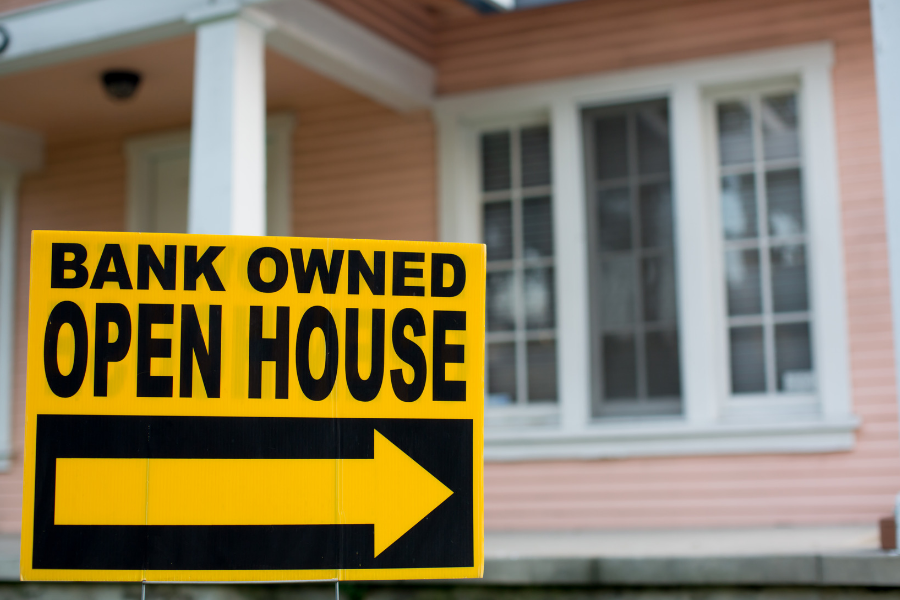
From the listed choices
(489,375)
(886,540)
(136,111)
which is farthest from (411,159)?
(886,540)

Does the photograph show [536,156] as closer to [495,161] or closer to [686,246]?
[495,161]

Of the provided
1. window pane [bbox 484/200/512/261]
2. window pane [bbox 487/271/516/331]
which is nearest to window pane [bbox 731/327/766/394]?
window pane [bbox 487/271/516/331]

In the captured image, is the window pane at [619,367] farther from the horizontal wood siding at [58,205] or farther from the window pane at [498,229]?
the horizontal wood siding at [58,205]

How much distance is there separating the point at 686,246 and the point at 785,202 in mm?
641

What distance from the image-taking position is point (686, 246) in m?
6.21

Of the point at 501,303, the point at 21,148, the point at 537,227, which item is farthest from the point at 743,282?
the point at 21,148

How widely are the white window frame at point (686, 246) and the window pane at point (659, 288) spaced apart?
15cm

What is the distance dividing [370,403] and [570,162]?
432 centimetres

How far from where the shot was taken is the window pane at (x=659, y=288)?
6.37 metres

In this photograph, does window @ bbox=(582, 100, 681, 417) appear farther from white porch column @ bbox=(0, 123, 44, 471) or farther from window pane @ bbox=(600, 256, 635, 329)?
white porch column @ bbox=(0, 123, 44, 471)

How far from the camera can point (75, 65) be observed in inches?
253

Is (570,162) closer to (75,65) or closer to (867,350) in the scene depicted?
(867,350)

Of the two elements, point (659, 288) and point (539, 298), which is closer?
point (659, 288)

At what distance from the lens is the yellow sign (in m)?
2.42
